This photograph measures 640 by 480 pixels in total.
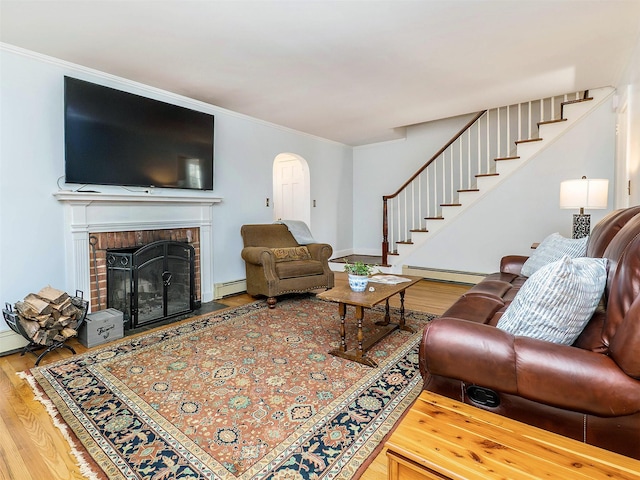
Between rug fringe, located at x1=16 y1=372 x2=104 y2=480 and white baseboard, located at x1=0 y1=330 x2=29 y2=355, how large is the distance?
53 centimetres

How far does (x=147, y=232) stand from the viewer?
3504 millimetres

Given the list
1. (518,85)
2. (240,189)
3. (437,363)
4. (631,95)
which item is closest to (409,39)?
(518,85)

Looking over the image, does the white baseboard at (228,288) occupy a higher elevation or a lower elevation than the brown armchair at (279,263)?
lower

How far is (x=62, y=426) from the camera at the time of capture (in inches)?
66.8

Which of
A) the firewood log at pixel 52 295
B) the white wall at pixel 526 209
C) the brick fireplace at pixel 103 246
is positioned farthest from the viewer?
the white wall at pixel 526 209

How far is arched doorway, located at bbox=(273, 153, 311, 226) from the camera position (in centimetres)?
581

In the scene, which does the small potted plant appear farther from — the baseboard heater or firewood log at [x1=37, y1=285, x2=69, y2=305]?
the baseboard heater

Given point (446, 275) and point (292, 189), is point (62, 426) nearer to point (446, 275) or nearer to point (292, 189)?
point (446, 275)

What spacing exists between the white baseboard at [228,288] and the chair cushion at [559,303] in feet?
11.5

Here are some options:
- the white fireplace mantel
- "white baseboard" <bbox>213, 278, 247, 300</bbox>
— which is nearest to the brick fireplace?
the white fireplace mantel

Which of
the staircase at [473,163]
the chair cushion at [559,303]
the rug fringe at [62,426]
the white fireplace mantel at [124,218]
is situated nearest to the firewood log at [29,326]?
the rug fringe at [62,426]

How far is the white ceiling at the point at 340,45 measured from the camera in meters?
2.21

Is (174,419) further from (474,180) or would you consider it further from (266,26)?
(474,180)

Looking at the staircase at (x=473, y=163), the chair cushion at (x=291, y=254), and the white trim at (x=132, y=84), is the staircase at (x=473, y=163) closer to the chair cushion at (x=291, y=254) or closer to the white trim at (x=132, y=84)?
the chair cushion at (x=291, y=254)
